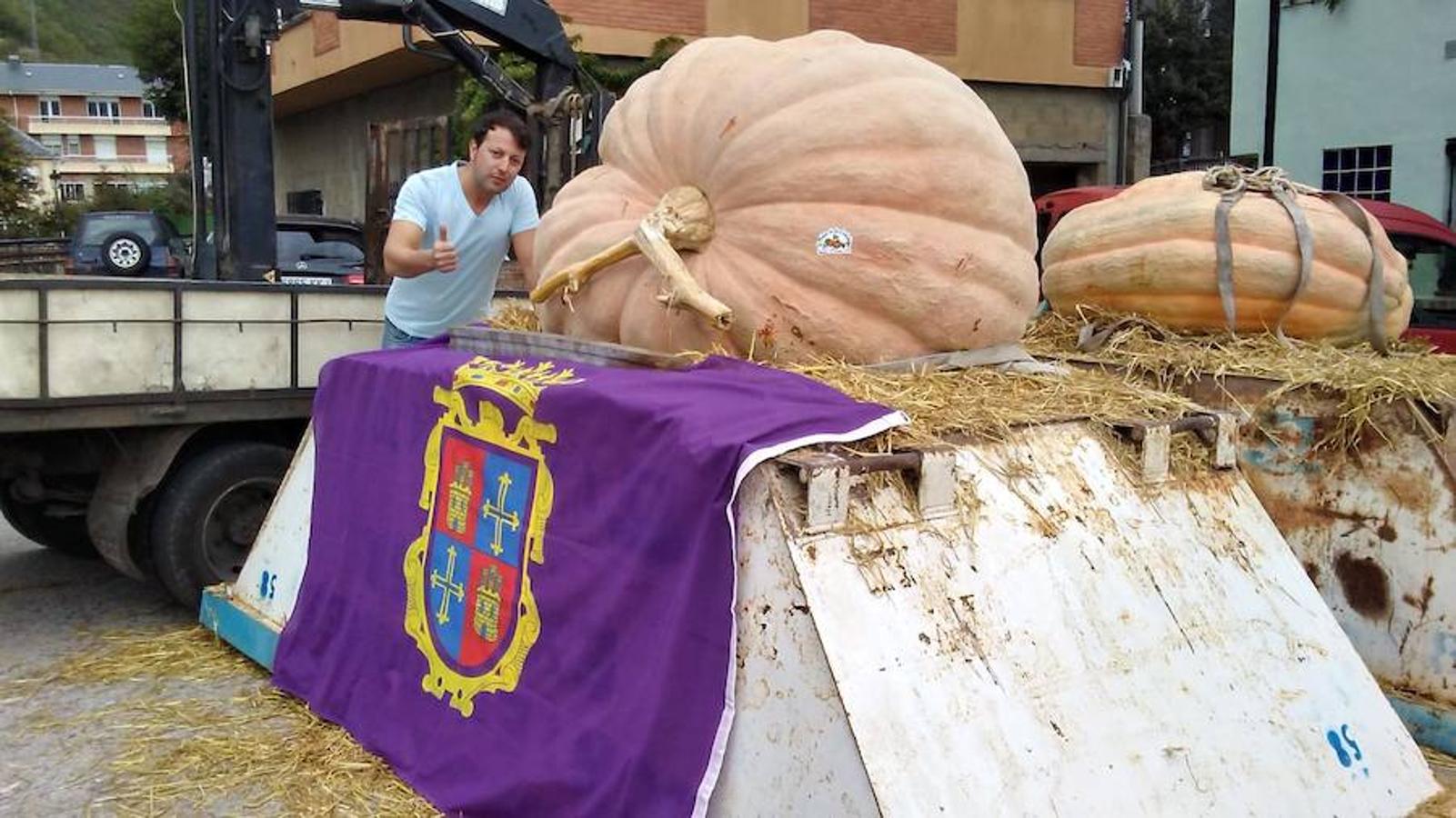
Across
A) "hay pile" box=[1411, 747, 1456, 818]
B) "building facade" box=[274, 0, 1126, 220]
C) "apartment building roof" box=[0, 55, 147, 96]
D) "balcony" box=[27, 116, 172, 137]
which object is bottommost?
"hay pile" box=[1411, 747, 1456, 818]

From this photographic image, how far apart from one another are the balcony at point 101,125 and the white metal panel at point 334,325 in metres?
111

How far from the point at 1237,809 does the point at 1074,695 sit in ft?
1.45

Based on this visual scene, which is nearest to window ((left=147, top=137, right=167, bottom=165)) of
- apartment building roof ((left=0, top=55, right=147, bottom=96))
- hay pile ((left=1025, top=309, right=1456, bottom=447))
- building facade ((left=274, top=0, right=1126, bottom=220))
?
apartment building roof ((left=0, top=55, right=147, bottom=96))

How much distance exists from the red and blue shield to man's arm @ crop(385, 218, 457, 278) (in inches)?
47.0

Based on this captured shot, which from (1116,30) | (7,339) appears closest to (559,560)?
(7,339)

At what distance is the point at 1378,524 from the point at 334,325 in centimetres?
393

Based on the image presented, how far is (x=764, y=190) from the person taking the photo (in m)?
3.38

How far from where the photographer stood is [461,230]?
483 centimetres

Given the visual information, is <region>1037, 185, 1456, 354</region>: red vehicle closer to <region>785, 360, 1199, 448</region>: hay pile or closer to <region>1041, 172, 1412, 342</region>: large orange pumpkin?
<region>1041, 172, 1412, 342</region>: large orange pumpkin

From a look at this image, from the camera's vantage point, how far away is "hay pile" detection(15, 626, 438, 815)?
3314mm

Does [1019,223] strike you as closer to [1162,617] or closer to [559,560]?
[1162,617]

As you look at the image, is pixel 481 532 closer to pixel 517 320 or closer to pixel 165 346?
pixel 517 320

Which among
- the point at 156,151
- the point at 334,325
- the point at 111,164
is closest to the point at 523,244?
the point at 334,325

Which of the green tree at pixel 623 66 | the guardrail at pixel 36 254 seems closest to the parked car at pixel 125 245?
the guardrail at pixel 36 254
